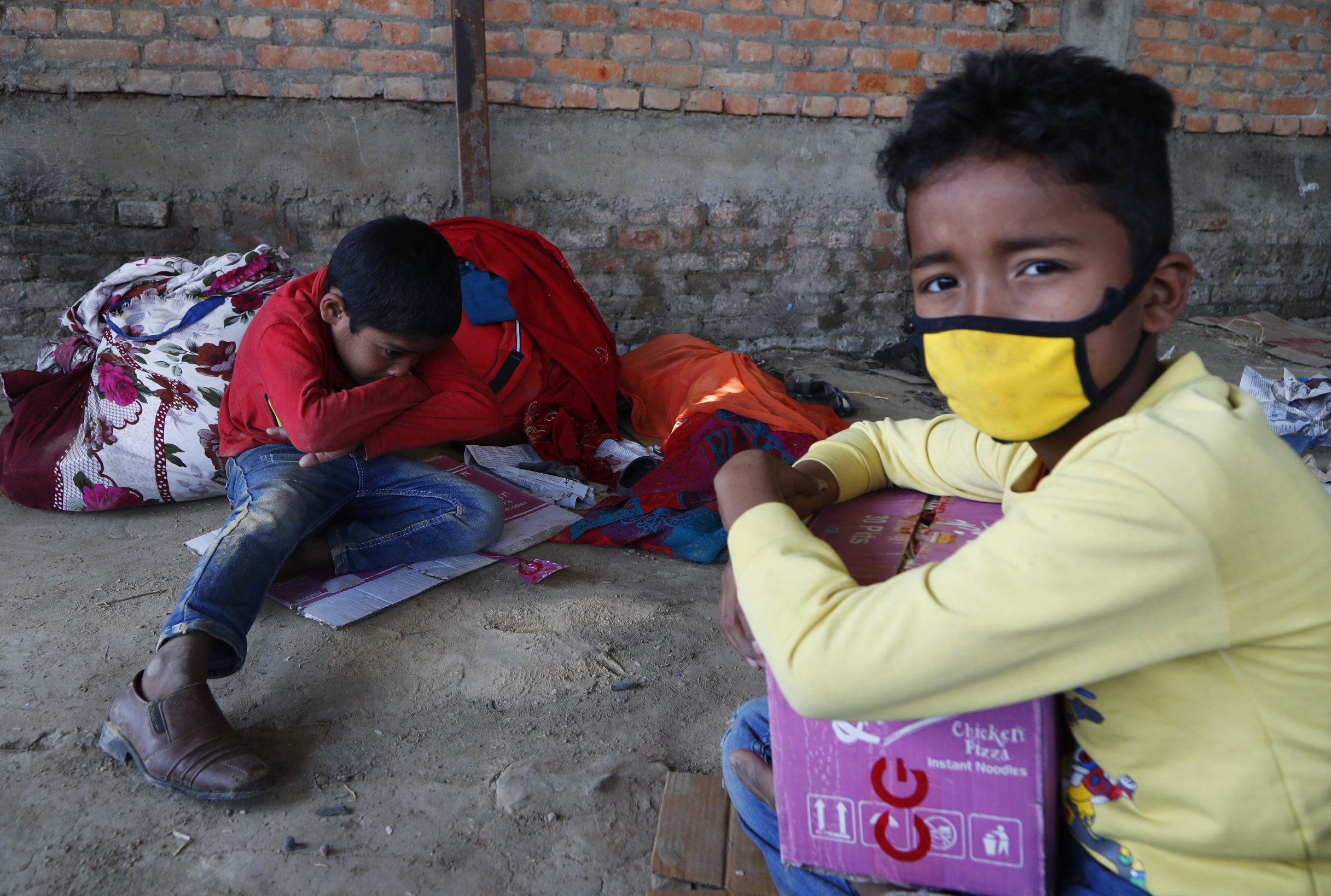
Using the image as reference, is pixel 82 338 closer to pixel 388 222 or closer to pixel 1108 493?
pixel 388 222

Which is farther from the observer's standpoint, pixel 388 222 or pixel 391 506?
pixel 391 506

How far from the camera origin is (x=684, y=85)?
4.21 metres

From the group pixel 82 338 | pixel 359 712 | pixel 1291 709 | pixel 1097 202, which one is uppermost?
pixel 1097 202

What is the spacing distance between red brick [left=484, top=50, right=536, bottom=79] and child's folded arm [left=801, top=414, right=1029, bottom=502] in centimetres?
312

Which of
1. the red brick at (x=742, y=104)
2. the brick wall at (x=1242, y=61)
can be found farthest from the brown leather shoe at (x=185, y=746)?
the brick wall at (x=1242, y=61)

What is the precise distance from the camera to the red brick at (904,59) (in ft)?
14.6

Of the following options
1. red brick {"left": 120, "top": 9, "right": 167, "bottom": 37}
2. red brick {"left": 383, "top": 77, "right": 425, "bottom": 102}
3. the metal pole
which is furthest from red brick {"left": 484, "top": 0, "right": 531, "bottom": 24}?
red brick {"left": 120, "top": 9, "right": 167, "bottom": 37}

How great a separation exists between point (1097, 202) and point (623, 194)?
3580 mm

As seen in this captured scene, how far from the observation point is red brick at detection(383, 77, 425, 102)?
3.82 m

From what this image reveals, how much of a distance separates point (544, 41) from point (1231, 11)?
3.88 metres

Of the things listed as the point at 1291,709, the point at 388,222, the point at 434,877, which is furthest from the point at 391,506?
the point at 1291,709

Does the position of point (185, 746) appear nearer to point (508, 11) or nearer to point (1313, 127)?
point (508, 11)

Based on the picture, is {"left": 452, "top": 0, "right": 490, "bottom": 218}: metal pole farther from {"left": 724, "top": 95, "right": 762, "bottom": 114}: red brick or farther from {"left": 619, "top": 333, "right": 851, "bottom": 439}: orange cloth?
{"left": 724, "top": 95, "right": 762, "bottom": 114}: red brick

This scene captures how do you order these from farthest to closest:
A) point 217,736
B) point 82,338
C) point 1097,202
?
point 82,338 < point 217,736 < point 1097,202
